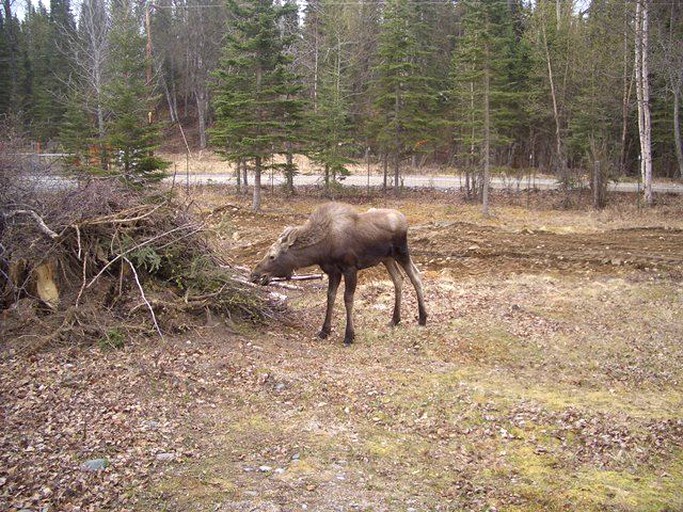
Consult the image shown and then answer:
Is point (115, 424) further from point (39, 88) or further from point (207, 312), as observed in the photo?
point (39, 88)

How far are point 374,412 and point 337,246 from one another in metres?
3.34

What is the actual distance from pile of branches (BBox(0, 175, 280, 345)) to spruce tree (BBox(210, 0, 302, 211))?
46.8 ft

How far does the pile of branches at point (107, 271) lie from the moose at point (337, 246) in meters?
0.80

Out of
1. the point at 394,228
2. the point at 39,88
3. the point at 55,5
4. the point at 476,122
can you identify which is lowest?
the point at 394,228

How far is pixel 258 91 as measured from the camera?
983 inches

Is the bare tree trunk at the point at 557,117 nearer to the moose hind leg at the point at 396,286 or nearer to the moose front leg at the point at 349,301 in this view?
the moose hind leg at the point at 396,286

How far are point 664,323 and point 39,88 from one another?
5038cm

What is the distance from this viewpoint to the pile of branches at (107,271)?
376 inches

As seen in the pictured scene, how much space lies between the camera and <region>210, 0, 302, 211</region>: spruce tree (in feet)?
81.5

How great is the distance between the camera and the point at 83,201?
413 inches

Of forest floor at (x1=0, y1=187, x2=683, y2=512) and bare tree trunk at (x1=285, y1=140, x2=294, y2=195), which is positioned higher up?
bare tree trunk at (x1=285, y1=140, x2=294, y2=195)

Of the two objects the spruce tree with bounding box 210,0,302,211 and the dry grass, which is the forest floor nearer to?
the dry grass

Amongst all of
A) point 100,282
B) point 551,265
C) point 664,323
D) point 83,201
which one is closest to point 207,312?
point 100,282

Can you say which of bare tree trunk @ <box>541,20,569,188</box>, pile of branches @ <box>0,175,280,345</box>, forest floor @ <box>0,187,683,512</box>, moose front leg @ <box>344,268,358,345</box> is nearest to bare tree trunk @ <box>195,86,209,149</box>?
bare tree trunk @ <box>541,20,569,188</box>
